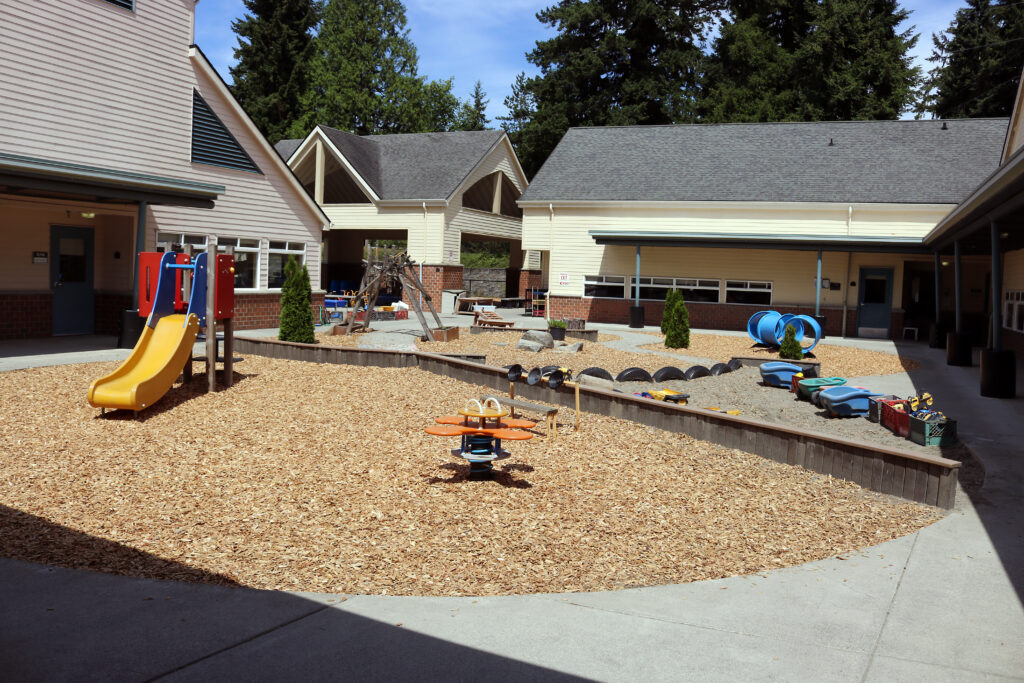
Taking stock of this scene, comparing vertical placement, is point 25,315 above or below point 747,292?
below

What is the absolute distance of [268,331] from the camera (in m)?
21.4

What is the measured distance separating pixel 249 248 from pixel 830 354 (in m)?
15.5

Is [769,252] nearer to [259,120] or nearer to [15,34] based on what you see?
[15,34]

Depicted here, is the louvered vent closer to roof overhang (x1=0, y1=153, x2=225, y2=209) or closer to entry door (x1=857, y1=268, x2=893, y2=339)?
roof overhang (x1=0, y1=153, x2=225, y2=209)

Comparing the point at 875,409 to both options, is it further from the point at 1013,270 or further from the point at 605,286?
the point at 605,286

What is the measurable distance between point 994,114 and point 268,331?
1864 inches

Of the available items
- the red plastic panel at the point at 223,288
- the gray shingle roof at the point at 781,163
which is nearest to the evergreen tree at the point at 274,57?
the gray shingle roof at the point at 781,163

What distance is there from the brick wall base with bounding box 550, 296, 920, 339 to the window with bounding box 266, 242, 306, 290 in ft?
41.0

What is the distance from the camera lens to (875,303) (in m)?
28.7

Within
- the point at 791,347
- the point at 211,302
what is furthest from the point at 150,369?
the point at 791,347

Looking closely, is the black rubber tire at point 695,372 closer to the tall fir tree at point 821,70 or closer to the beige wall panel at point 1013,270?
the beige wall panel at point 1013,270

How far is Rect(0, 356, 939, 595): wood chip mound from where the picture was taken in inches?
226

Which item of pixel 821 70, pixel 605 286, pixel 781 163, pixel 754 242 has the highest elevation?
pixel 821 70

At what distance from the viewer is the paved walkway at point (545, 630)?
4.19 metres
